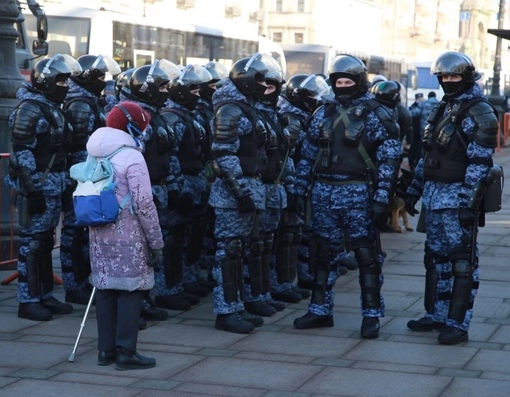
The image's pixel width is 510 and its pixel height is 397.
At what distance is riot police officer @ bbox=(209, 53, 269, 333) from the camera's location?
7.71m

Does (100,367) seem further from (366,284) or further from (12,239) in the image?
(12,239)

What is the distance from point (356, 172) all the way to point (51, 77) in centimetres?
221

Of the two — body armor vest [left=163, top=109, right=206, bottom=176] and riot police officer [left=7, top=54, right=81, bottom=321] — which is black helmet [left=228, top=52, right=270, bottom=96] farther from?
riot police officer [left=7, top=54, right=81, bottom=321]

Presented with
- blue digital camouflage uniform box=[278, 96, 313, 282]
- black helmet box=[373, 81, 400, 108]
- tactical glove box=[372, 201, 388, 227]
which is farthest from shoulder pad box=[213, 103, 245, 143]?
black helmet box=[373, 81, 400, 108]

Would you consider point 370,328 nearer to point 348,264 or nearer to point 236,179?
point 236,179

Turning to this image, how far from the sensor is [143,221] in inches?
258

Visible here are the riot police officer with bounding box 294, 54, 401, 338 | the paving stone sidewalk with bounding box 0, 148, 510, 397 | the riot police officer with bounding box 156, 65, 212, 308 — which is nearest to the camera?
the paving stone sidewalk with bounding box 0, 148, 510, 397

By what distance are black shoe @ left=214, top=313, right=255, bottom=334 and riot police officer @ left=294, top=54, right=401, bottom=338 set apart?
2.35 feet

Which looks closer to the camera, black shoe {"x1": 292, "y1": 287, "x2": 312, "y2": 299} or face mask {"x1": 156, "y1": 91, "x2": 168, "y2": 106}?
face mask {"x1": 156, "y1": 91, "x2": 168, "y2": 106}

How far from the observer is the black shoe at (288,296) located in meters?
8.99

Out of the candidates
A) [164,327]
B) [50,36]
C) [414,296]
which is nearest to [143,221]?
[164,327]

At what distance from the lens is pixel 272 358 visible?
6980 millimetres

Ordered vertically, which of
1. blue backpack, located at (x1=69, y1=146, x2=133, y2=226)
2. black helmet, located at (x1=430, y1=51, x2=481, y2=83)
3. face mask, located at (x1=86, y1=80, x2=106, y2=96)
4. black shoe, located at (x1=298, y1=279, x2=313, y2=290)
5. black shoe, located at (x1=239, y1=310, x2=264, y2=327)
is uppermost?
black helmet, located at (x1=430, y1=51, x2=481, y2=83)

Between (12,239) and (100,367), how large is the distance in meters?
3.73
